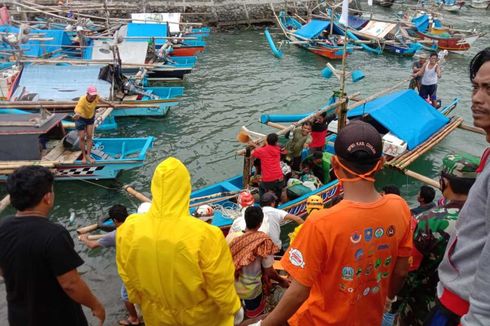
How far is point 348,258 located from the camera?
7.82ft

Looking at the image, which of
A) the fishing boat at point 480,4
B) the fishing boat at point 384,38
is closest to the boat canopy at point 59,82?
the fishing boat at point 384,38

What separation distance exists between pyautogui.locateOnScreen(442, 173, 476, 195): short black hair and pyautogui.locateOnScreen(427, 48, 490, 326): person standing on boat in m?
0.67

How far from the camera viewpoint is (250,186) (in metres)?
8.21

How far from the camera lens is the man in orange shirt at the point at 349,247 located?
7.56 ft

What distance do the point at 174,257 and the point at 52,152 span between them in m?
8.11

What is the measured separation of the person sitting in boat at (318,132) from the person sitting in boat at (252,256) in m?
4.82

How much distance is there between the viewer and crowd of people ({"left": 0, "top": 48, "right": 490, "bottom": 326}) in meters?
2.13

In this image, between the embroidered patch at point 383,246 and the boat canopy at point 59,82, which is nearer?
the embroidered patch at point 383,246

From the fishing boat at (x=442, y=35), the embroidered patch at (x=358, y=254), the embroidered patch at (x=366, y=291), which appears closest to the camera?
the embroidered patch at (x=358, y=254)

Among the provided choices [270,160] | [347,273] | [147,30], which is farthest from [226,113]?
[347,273]

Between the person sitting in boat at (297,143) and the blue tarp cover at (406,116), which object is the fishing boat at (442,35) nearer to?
the blue tarp cover at (406,116)

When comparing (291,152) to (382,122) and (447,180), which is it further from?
(447,180)

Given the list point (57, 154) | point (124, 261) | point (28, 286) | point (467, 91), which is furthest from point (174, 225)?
point (467, 91)

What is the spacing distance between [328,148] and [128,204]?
4844 mm
